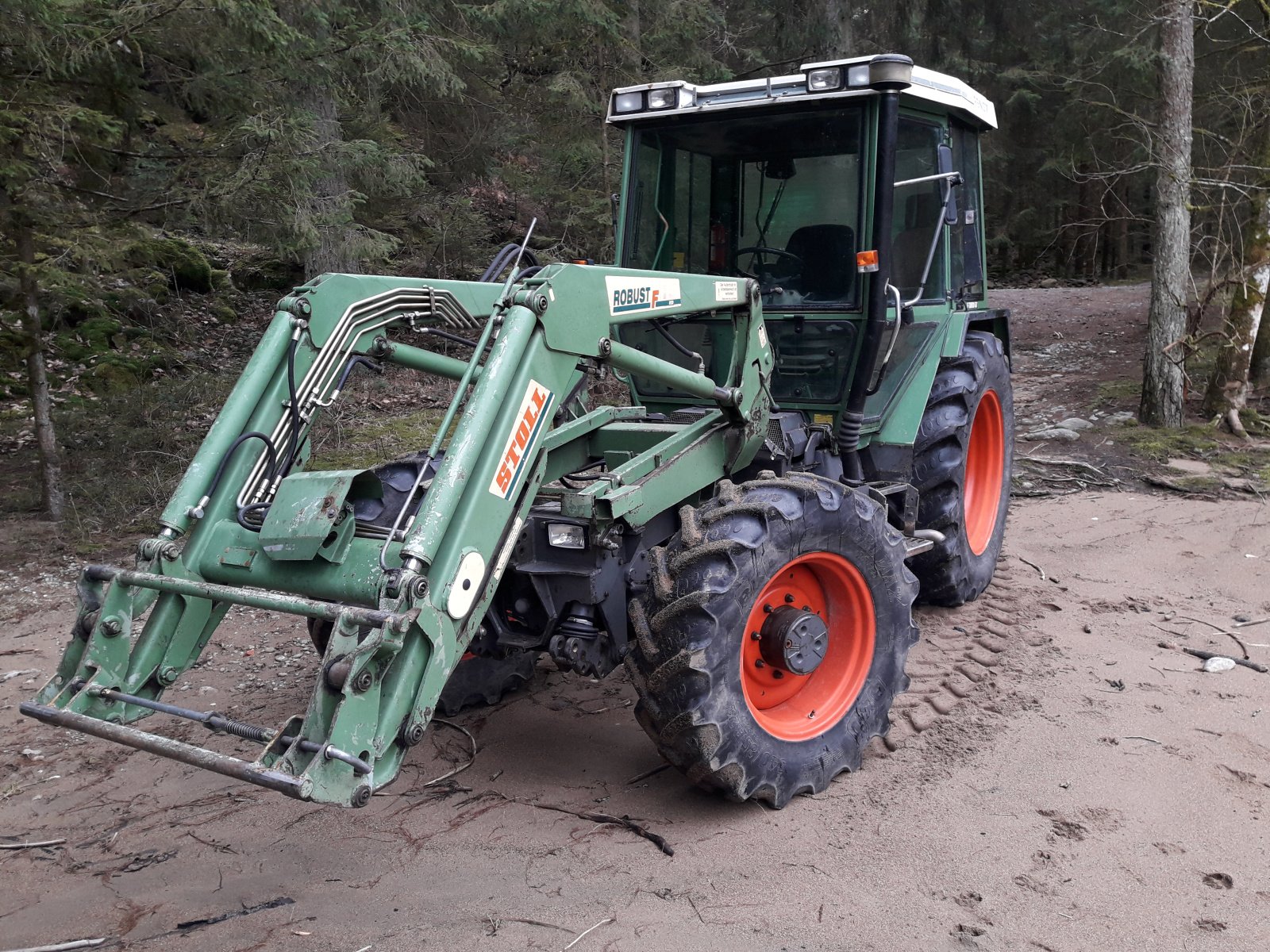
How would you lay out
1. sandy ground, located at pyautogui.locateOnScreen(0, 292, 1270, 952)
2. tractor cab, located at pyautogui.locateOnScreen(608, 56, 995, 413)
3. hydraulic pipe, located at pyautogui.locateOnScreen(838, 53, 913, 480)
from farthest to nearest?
1. tractor cab, located at pyautogui.locateOnScreen(608, 56, 995, 413)
2. hydraulic pipe, located at pyautogui.locateOnScreen(838, 53, 913, 480)
3. sandy ground, located at pyautogui.locateOnScreen(0, 292, 1270, 952)

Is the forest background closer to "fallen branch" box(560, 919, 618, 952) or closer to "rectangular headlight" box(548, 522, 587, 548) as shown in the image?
"rectangular headlight" box(548, 522, 587, 548)

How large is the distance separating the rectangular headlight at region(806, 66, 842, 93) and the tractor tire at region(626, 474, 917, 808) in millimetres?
1851

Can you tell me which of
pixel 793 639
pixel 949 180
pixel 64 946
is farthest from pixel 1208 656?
pixel 64 946

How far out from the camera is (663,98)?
5.08 metres

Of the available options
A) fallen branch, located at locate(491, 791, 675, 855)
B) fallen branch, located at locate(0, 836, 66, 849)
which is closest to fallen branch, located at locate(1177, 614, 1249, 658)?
fallen branch, located at locate(491, 791, 675, 855)

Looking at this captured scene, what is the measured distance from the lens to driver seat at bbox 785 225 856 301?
16.6 feet

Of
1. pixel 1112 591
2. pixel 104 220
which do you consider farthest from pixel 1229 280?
pixel 104 220

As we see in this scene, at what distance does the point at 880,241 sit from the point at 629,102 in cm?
141

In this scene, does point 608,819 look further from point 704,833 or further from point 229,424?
point 229,424

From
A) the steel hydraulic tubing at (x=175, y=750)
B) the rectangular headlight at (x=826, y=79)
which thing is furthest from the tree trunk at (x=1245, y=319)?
the steel hydraulic tubing at (x=175, y=750)

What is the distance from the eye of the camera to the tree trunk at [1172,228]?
9.55 meters

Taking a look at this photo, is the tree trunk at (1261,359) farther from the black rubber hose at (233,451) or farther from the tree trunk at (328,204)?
the black rubber hose at (233,451)

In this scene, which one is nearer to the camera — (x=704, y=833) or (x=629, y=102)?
(x=704, y=833)

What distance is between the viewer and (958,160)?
5875mm
